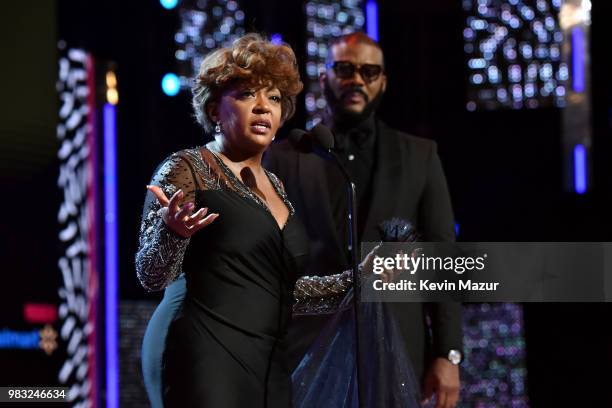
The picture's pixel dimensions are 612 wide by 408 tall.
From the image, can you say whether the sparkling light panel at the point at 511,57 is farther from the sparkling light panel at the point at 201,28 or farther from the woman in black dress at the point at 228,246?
the woman in black dress at the point at 228,246

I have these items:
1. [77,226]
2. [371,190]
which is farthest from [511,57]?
[77,226]

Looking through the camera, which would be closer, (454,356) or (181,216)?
(181,216)

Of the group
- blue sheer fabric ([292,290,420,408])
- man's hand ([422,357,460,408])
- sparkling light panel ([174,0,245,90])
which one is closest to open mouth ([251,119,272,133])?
blue sheer fabric ([292,290,420,408])

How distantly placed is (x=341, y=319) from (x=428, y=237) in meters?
0.56

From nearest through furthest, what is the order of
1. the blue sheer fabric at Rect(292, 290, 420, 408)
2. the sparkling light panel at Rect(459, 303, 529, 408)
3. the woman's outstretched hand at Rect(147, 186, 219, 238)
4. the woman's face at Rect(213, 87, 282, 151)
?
the woman's outstretched hand at Rect(147, 186, 219, 238)
the woman's face at Rect(213, 87, 282, 151)
the blue sheer fabric at Rect(292, 290, 420, 408)
the sparkling light panel at Rect(459, 303, 529, 408)

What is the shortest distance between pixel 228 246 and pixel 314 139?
37 cm

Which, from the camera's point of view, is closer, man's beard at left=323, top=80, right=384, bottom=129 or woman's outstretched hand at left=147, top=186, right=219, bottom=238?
woman's outstretched hand at left=147, top=186, right=219, bottom=238

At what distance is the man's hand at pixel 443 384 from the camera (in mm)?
2754

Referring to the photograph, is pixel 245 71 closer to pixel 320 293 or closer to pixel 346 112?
pixel 320 293

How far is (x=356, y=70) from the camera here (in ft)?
9.64

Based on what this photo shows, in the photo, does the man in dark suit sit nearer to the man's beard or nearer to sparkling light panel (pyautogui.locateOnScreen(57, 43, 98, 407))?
the man's beard

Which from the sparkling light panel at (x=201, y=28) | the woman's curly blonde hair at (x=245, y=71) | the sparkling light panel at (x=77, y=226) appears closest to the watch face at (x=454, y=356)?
the woman's curly blonde hair at (x=245, y=71)

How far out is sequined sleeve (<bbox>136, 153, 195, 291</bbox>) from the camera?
1848mm

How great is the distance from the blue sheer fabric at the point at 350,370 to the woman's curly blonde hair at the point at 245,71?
1.80 feet
